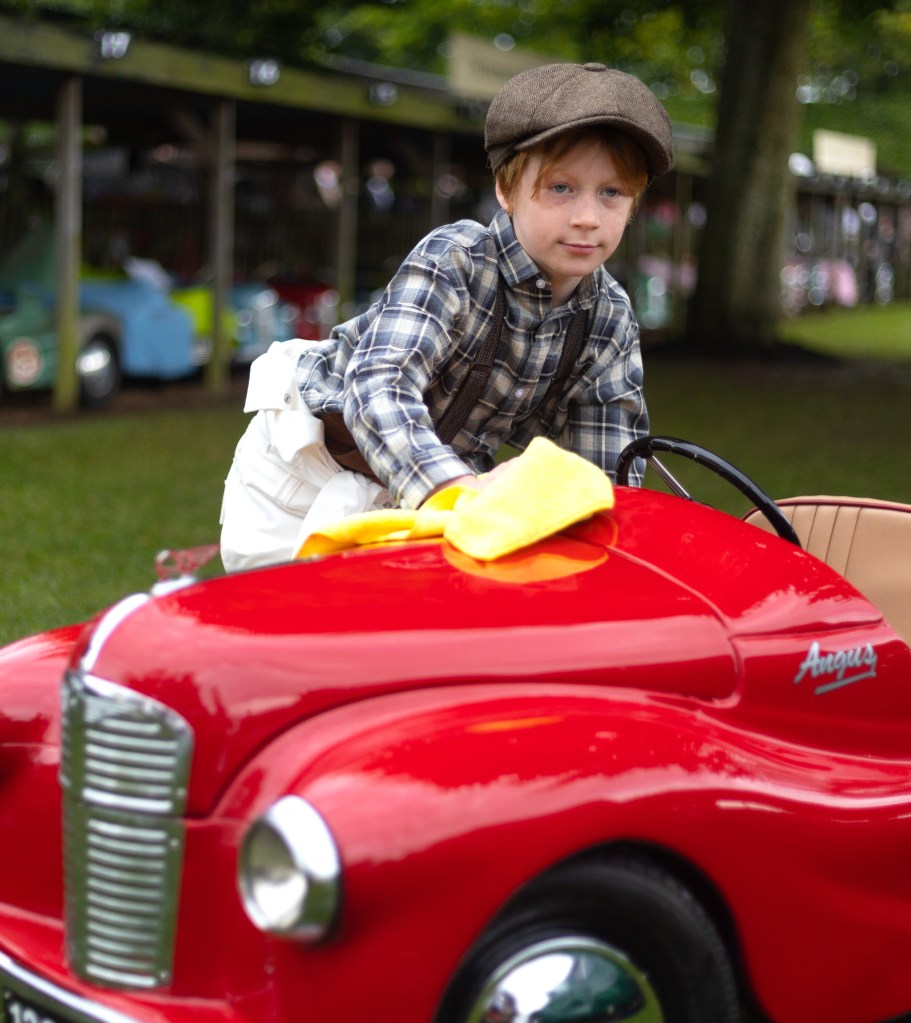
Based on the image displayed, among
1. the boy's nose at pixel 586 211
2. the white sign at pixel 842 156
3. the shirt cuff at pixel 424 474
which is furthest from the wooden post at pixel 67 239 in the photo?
the white sign at pixel 842 156

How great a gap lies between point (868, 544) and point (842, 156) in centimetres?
3111

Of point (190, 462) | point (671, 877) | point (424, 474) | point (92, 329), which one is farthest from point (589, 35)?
point (671, 877)

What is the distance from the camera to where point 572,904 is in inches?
74.8

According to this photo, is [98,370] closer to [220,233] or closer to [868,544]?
[220,233]

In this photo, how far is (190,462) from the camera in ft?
29.8

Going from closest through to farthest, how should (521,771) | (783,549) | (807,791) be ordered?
(521,771) → (807,791) → (783,549)

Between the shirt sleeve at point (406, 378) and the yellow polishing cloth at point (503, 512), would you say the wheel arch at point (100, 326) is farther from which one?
the yellow polishing cloth at point (503, 512)

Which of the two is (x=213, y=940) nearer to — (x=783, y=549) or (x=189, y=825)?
(x=189, y=825)

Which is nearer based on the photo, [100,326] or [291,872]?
[291,872]

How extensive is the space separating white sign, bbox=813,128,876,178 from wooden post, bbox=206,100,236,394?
66.0 ft

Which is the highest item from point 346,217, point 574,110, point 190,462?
point 346,217

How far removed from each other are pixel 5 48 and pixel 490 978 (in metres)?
9.28

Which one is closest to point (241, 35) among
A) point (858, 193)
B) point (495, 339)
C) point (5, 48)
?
point (5, 48)

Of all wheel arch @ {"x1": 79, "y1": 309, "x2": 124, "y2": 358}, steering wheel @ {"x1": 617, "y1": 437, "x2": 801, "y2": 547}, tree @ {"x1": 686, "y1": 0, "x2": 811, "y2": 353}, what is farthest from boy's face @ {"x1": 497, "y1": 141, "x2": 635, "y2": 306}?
tree @ {"x1": 686, "y1": 0, "x2": 811, "y2": 353}
